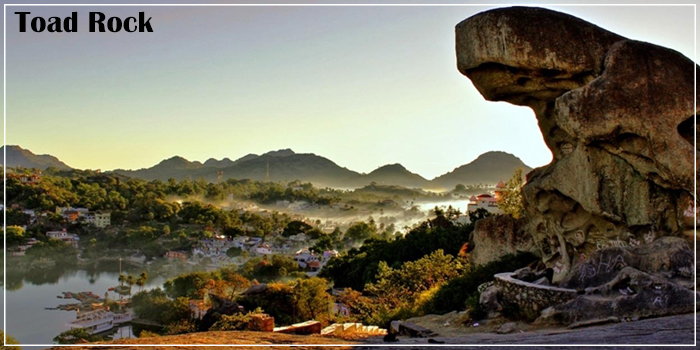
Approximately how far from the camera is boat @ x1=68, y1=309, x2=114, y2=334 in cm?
4581

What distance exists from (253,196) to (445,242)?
329 feet

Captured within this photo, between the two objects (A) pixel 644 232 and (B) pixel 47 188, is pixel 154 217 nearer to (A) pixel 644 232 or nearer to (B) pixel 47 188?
(B) pixel 47 188

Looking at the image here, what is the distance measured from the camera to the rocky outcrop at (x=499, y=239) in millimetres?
16812

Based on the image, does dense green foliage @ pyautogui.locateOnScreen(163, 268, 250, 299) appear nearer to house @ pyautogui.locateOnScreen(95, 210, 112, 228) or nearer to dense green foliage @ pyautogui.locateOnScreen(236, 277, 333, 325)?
dense green foliage @ pyautogui.locateOnScreen(236, 277, 333, 325)

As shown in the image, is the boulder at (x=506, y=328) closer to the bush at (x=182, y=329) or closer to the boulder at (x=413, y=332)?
the boulder at (x=413, y=332)

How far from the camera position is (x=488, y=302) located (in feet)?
35.3

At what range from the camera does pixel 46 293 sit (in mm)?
64062

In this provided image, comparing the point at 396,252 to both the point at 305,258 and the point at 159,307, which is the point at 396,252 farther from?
the point at 305,258

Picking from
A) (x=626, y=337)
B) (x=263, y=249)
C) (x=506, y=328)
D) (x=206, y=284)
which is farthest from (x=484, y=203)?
(x=626, y=337)

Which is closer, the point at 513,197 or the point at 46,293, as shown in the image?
the point at 513,197

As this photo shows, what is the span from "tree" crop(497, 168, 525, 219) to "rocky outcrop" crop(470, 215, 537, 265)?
6143 millimetres

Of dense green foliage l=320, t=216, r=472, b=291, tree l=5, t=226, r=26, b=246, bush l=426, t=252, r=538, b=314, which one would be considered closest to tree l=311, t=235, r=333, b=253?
dense green foliage l=320, t=216, r=472, b=291

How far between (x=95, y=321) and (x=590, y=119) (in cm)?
4548

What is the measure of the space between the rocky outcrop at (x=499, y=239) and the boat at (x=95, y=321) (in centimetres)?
3474
